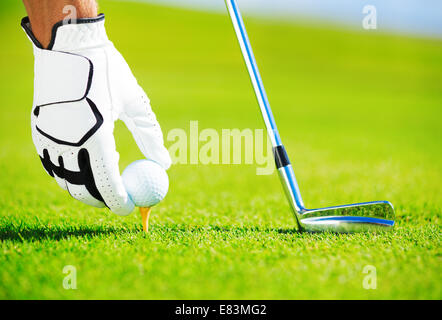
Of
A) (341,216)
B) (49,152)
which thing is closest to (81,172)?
(49,152)

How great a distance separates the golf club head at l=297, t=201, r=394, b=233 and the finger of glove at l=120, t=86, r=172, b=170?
120cm

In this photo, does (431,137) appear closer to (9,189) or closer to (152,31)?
(9,189)

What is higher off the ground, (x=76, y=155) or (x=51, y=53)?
(x=51, y=53)

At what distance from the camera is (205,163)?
7.72 meters

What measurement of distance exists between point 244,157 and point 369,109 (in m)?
10.4

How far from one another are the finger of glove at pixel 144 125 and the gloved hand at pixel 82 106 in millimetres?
58

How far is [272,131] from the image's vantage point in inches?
135

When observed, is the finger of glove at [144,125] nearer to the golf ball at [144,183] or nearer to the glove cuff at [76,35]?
the golf ball at [144,183]

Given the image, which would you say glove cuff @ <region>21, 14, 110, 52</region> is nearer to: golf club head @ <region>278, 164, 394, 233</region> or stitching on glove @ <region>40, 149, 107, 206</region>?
stitching on glove @ <region>40, 149, 107, 206</region>

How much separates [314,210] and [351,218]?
0.94 feet

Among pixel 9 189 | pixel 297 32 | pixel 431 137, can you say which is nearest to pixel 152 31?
pixel 297 32

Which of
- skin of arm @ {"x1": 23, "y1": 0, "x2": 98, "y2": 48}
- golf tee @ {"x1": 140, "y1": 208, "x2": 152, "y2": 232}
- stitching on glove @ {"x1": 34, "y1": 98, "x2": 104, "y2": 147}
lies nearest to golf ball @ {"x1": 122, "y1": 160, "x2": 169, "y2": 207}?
golf tee @ {"x1": 140, "y1": 208, "x2": 152, "y2": 232}

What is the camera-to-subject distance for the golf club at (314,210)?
333 centimetres

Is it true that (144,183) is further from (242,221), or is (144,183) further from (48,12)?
(48,12)
